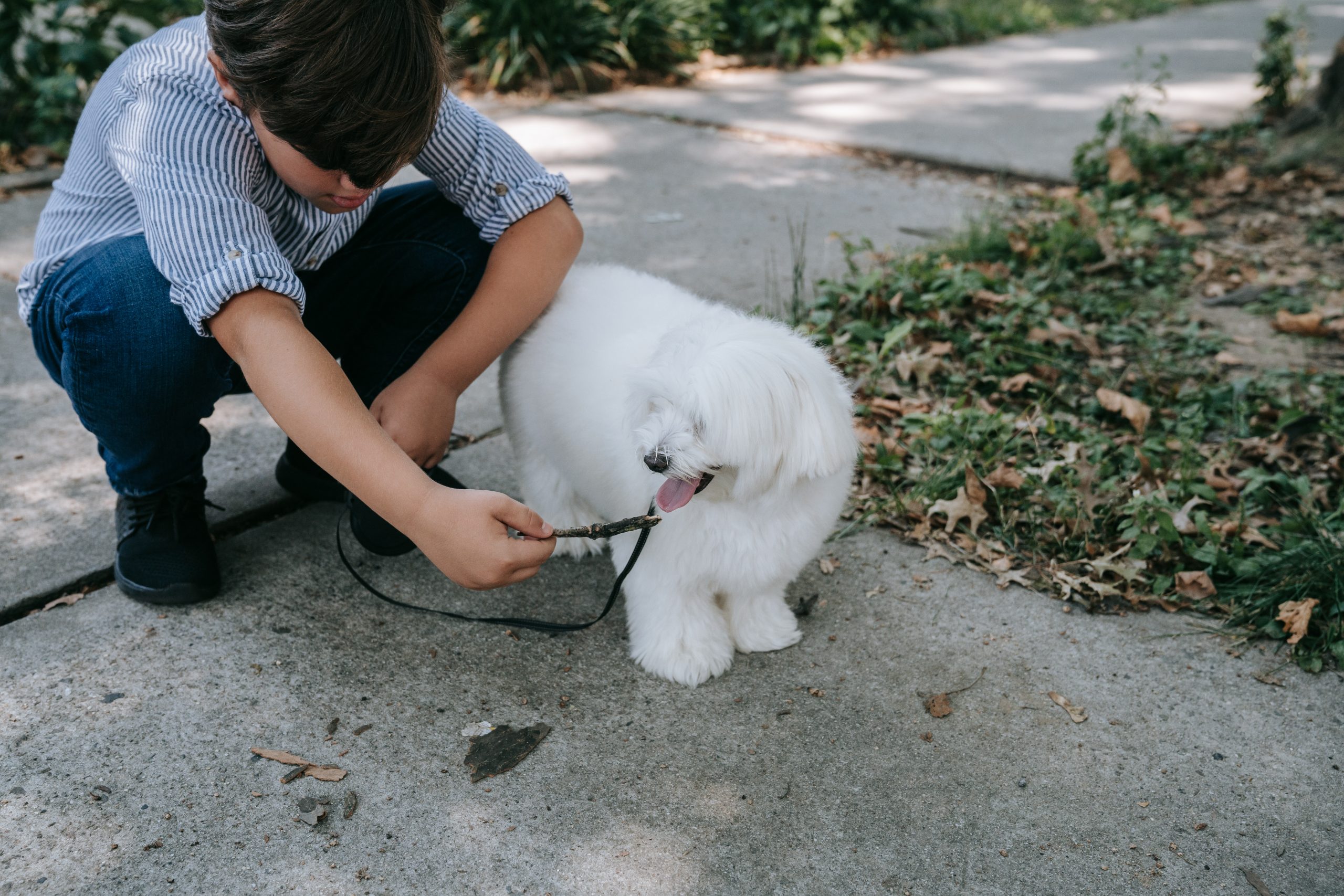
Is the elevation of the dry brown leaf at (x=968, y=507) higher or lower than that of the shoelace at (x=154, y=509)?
lower

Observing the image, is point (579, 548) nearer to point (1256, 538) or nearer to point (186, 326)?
point (186, 326)

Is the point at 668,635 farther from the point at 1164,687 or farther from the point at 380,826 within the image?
the point at 1164,687

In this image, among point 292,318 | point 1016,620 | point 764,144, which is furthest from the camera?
point 764,144

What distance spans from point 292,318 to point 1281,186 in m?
5.10

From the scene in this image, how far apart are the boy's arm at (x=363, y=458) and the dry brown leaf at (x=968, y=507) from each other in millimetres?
1324

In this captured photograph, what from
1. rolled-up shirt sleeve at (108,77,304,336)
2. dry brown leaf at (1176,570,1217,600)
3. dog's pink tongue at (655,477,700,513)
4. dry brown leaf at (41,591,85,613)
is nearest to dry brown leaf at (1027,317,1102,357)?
dry brown leaf at (1176,570,1217,600)

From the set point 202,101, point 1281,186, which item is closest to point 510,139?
point 202,101

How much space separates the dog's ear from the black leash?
28 cm

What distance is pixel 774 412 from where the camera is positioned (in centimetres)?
176

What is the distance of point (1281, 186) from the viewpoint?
496 centimetres

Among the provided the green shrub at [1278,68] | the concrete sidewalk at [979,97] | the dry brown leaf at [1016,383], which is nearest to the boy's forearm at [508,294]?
the dry brown leaf at [1016,383]

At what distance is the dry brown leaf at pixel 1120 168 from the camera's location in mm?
4852

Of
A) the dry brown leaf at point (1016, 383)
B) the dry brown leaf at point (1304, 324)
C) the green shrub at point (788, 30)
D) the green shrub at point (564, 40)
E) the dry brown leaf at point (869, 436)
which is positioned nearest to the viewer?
the dry brown leaf at point (869, 436)

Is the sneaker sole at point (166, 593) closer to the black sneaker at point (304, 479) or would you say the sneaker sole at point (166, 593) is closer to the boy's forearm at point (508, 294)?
the black sneaker at point (304, 479)
